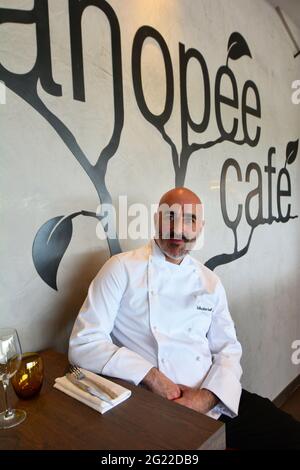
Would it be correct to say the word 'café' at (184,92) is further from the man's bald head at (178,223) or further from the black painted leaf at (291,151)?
the man's bald head at (178,223)

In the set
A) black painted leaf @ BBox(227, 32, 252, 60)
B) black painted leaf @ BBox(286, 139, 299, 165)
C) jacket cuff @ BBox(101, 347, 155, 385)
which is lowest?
jacket cuff @ BBox(101, 347, 155, 385)

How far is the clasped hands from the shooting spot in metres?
0.97

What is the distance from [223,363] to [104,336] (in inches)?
18.4

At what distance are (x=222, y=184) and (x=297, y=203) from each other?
3.90ft

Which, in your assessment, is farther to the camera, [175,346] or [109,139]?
[109,139]

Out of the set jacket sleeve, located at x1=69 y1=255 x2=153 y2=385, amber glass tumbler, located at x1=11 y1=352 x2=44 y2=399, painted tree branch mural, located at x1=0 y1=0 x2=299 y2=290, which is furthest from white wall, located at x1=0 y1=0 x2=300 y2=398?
amber glass tumbler, located at x1=11 y1=352 x2=44 y2=399

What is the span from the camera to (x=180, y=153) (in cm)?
166

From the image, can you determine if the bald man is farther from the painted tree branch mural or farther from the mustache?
the painted tree branch mural

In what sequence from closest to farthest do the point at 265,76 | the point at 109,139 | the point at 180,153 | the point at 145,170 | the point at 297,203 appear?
the point at 109,139, the point at 145,170, the point at 180,153, the point at 265,76, the point at 297,203

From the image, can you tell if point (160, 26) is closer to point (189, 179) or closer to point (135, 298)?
point (189, 179)

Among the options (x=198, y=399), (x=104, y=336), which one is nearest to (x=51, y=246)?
(x=104, y=336)

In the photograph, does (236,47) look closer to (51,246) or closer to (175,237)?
(175,237)

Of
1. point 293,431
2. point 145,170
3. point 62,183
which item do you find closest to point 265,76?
point 145,170

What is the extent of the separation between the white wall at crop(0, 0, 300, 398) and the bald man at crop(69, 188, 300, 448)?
0.67ft
